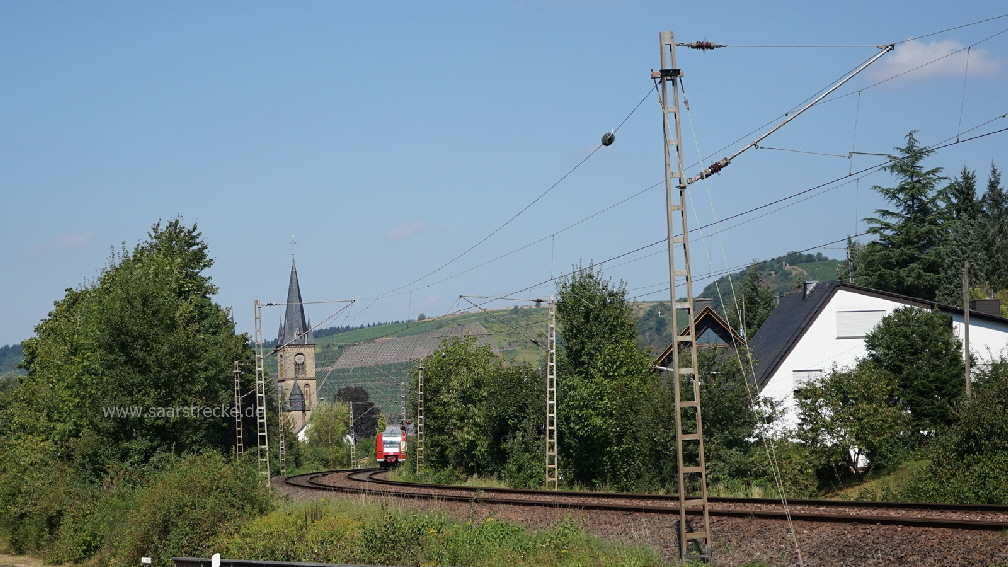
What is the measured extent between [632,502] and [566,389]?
17229 mm

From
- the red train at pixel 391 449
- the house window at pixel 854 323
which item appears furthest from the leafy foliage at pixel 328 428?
the house window at pixel 854 323

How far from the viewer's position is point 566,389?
131ft

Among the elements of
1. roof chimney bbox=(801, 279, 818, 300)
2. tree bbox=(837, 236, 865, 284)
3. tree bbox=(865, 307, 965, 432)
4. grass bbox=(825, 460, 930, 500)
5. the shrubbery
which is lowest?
grass bbox=(825, 460, 930, 500)

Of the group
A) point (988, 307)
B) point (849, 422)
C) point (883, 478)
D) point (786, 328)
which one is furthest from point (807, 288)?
point (883, 478)

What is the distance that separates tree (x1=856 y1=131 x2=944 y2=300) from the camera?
254 feet

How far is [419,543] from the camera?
16266 mm

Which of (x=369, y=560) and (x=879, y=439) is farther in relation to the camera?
(x=879, y=439)

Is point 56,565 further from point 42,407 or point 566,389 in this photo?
point 42,407

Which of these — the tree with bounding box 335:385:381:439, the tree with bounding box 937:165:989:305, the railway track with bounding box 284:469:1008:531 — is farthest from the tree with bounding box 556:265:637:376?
the tree with bounding box 335:385:381:439

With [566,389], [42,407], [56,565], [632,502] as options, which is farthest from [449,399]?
[632,502]

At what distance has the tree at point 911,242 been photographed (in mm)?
77312

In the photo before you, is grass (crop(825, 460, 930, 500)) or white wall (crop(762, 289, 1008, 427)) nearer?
grass (crop(825, 460, 930, 500))

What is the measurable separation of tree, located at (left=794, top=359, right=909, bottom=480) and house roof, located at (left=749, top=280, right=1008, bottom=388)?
9094mm

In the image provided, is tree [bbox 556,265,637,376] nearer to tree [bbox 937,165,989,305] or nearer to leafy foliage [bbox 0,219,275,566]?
leafy foliage [bbox 0,219,275,566]
